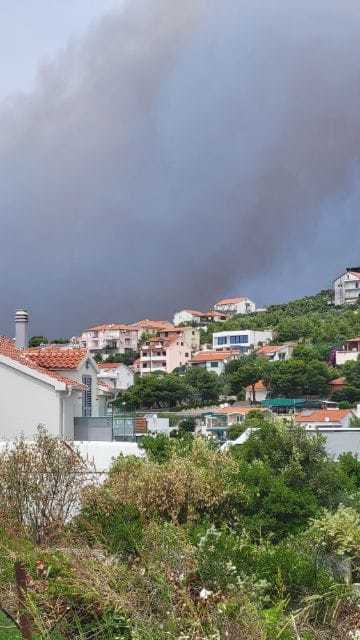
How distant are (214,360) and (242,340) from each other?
49.4 feet

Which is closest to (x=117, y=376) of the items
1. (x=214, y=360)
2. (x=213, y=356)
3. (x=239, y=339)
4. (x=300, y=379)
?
(x=214, y=360)

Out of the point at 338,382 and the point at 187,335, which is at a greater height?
the point at 187,335

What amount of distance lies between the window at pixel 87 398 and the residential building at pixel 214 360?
10385cm

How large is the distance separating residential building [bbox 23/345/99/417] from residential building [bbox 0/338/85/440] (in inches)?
46.2

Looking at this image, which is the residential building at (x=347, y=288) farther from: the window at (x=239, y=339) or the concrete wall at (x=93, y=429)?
the concrete wall at (x=93, y=429)

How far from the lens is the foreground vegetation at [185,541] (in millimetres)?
7145

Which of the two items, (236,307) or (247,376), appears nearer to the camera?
(247,376)

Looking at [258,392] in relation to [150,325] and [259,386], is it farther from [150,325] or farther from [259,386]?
[150,325]

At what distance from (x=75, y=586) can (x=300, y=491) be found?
188 inches

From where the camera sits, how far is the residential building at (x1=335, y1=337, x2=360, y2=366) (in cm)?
10924

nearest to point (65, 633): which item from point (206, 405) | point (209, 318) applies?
point (206, 405)

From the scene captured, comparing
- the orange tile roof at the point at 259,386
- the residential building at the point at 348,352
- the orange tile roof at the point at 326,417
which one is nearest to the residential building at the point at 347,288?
the residential building at the point at 348,352

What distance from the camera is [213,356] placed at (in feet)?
421

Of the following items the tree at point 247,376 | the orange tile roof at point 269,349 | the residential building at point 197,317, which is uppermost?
the residential building at point 197,317
